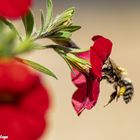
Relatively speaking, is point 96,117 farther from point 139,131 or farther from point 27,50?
point 27,50

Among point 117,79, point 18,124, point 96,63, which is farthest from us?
point 117,79

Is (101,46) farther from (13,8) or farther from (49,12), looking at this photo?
(13,8)

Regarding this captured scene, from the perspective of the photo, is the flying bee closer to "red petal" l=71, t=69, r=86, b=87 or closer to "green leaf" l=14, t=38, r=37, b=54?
"red petal" l=71, t=69, r=86, b=87

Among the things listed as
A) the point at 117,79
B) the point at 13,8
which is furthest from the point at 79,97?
the point at 13,8

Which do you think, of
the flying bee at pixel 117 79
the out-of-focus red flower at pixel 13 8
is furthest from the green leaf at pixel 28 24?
the out-of-focus red flower at pixel 13 8

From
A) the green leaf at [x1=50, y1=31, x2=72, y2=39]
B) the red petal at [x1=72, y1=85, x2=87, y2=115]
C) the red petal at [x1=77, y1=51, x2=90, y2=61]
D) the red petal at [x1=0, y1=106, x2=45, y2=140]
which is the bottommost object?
the red petal at [x1=0, y1=106, x2=45, y2=140]

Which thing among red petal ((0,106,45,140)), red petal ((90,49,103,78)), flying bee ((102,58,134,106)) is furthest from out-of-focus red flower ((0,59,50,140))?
flying bee ((102,58,134,106))
